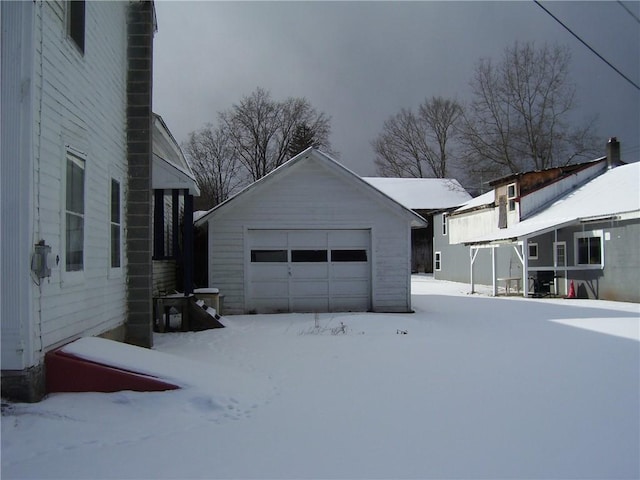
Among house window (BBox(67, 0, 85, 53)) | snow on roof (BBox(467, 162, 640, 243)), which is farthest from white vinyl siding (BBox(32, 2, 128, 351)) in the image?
snow on roof (BBox(467, 162, 640, 243))

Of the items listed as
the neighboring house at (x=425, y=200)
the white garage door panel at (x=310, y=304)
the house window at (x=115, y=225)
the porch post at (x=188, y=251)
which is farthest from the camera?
the neighboring house at (x=425, y=200)

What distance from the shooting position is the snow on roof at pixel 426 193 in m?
39.1

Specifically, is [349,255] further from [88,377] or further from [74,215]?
[88,377]

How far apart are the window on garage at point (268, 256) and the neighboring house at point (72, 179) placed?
5.64 meters

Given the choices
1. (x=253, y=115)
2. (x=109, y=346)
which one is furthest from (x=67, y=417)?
(x=253, y=115)

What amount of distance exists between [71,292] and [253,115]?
4818cm

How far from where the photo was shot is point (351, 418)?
4.91m

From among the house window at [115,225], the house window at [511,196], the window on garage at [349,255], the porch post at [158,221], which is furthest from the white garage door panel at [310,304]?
the house window at [511,196]

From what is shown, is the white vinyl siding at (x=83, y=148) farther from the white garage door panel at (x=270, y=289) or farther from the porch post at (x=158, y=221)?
the white garage door panel at (x=270, y=289)

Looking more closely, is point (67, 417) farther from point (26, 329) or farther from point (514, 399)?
point (514, 399)

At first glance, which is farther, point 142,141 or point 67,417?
point 142,141

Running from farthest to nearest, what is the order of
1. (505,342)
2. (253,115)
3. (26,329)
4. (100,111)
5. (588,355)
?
(253,115) < (505,342) < (588,355) < (100,111) < (26,329)

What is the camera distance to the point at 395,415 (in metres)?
5.02

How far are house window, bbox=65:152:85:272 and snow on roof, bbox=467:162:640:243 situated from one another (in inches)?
648
